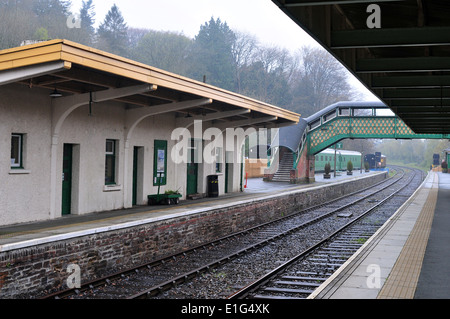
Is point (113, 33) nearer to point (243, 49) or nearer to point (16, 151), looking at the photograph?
point (243, 49)

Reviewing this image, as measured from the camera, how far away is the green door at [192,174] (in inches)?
734

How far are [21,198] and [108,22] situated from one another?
6519 cm

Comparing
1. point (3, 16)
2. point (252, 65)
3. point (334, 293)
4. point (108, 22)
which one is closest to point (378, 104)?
point (334, 293)

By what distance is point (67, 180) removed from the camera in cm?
1269

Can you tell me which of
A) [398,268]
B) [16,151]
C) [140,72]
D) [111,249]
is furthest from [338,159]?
[398,268]

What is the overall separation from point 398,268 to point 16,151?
8646mm

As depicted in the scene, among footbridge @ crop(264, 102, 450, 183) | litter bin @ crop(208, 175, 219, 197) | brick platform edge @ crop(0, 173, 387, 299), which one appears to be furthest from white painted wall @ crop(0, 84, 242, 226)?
footbridge @ crop(264, 102, 450, 183)

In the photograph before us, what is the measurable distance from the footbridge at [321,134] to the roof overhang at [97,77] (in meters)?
14.2

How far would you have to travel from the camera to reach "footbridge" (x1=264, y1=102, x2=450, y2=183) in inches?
1277

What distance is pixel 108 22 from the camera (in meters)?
71.1

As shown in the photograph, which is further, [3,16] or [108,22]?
[108,22]

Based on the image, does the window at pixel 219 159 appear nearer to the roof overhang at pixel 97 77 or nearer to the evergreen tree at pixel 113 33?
the roof overhang at pixel 97 77

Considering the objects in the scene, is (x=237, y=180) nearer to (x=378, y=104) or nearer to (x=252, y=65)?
(x=378, y=104)

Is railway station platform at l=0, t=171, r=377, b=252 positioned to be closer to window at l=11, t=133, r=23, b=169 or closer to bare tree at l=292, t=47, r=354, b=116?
window at l=11, t=133, r=23, b=169
